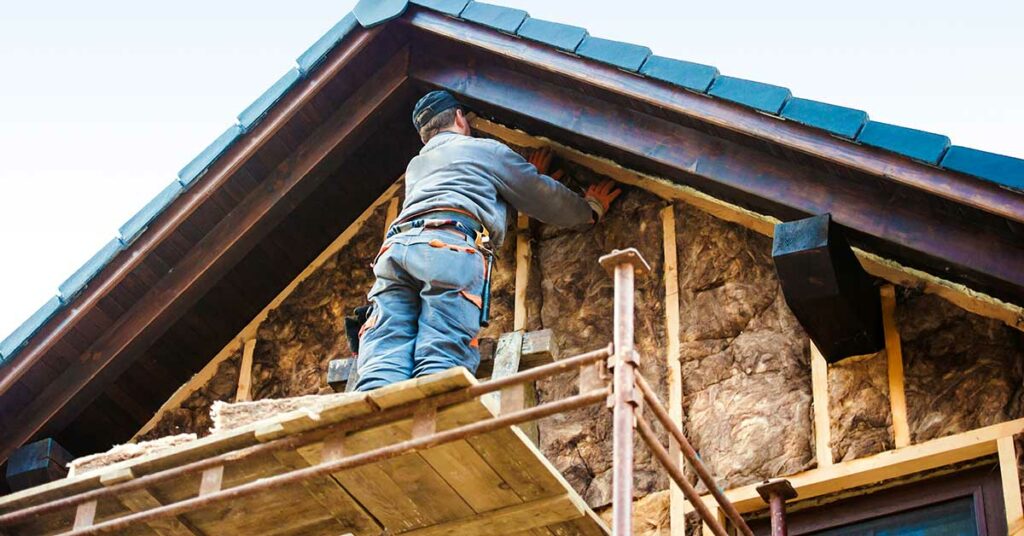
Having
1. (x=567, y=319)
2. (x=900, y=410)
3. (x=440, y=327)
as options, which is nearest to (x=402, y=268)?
(x=440, y=327)

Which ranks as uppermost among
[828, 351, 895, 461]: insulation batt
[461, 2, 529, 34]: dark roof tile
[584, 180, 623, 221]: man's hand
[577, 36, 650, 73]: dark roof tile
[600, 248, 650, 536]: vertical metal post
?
[461, 2, 529, 34]: dark roof tile

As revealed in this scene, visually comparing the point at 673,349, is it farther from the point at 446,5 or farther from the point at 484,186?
the point at 446,5

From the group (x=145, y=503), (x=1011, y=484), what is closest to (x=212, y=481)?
(x=145, y=503)

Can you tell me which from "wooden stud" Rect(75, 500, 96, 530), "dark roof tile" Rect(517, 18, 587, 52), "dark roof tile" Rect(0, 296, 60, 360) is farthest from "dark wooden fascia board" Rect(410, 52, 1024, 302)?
"wooden stud" Rect(75, 500, 96, 530)

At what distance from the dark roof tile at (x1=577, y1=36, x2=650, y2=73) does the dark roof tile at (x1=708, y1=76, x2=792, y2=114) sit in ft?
1.66

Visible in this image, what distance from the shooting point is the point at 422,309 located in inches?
346

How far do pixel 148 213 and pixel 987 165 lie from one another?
459cm

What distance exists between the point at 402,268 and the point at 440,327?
454mm

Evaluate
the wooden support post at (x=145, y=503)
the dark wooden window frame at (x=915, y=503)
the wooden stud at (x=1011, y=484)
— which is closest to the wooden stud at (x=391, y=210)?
the wooden support post at (x=145, y=503)

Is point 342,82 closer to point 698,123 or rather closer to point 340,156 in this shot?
point 340,156

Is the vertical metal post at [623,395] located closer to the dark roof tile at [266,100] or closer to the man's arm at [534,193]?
the man's arm at [534,193]

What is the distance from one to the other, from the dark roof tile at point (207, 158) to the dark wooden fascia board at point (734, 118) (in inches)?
45.8

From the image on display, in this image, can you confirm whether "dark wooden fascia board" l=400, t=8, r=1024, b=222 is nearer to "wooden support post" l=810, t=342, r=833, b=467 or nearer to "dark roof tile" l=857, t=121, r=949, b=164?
"dark roof tile" l=857, t=121, r=949, b=164

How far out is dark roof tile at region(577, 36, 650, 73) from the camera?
9039 millimetres
